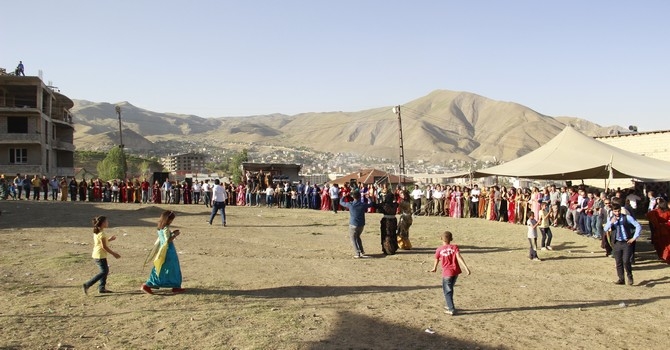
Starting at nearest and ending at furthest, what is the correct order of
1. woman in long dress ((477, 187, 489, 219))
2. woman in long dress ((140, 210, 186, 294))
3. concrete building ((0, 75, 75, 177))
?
woman in long dress ((140, 210, 186, 294)), woman in long dress ((477, 187, 489, 219)), concrete building ((0, 75, 75, 177))

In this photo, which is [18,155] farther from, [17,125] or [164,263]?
[164,263]

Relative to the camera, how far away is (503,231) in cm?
1872

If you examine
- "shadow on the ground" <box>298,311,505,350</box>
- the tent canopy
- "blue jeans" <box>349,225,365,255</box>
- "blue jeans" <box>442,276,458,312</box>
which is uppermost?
the tent canopy

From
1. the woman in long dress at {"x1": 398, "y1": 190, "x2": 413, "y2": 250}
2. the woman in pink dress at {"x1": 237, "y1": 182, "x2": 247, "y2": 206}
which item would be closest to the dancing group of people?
the woman in long dress at {"x1": 398, "y1": 190, "x2": 413, "y2": 250}

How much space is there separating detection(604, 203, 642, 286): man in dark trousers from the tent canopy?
220 inches

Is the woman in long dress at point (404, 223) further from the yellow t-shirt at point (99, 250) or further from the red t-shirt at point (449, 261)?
the yellow t-shirt at point (99, 250)

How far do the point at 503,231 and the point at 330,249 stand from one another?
740 centimetres

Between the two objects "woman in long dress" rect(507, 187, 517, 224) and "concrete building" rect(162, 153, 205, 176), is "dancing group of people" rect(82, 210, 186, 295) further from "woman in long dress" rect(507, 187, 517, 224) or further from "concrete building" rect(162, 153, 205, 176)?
"concrete building" rect(162, 153, 205, 176)

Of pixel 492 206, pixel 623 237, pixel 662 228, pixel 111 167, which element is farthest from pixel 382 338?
pixel 111 167

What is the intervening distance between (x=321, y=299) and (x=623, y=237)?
598 centimetres

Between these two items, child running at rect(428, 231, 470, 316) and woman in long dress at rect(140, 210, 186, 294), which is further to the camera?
woman in long dress at rect(140, 210, 186, 294)

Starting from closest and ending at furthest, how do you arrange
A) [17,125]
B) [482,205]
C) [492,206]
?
1. [492,206]
2. [482,205]
3. [17,125]

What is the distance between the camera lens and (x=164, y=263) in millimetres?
8570

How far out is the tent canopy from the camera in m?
16.0
